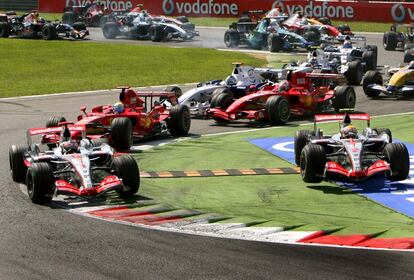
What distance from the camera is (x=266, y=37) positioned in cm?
5144

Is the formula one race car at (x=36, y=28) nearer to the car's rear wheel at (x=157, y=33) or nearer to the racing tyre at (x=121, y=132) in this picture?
the car's rear wheel at (x=157, y=33)

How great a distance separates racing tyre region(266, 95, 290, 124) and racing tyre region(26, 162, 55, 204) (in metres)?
10.8

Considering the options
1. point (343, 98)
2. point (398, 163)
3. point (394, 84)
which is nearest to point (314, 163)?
point (398, 163)

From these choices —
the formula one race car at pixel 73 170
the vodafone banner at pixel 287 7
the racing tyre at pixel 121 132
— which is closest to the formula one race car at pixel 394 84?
the racing tyre at pixel 121 132

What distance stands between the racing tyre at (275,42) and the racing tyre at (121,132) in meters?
26.4

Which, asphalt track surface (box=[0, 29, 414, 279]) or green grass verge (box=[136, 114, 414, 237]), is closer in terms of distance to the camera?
asphalt track surface (box=[0, 29, 414, 279])

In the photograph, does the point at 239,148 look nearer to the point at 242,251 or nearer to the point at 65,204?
the point at 65,204

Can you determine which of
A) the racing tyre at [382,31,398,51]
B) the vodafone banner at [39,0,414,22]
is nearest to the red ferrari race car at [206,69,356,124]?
the racing tyre at [382,31,398,51]

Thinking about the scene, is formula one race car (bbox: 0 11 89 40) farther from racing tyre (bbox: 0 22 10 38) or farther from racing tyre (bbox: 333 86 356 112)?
racing tyre (bbox: 333 86 356 112)

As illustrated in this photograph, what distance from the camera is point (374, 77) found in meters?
33.2

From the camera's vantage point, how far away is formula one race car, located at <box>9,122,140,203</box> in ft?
58.3

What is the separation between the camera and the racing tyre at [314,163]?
1925 centimetres

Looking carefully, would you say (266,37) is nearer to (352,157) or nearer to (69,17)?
(69,17)

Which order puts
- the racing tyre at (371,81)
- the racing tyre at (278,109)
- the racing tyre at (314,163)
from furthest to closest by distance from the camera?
the racing tyre at (371,81), the racing tyre at (278,109), the racing tyre at (314,163)
